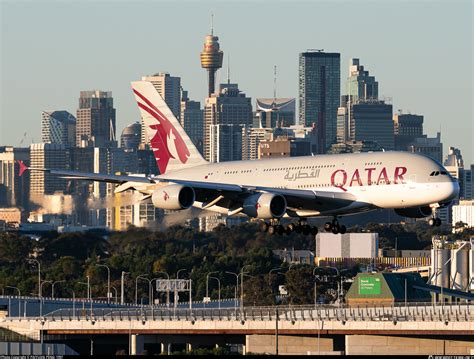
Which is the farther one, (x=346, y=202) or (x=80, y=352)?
(x=80, y=352)

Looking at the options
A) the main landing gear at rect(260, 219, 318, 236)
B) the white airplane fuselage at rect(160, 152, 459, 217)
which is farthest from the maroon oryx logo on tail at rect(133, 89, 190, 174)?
the main landing gear at rect(260, 219, 318, 236)

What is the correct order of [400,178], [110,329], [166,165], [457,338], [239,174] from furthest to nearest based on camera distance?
[110,329] < [457,338] < [166,165] < [239,174] < [400,178]

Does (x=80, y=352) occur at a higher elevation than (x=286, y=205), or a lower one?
lower

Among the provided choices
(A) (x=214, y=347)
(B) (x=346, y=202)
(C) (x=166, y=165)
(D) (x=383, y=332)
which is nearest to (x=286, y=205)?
(B) (x=346, y=202)

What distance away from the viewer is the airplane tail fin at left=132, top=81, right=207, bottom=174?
511 feet

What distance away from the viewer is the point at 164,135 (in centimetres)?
15900

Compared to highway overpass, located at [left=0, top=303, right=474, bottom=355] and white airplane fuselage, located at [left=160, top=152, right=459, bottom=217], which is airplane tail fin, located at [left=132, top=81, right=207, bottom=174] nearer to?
white airplane fuselage, located at [left=160, top=152, right=459, bottom=217]

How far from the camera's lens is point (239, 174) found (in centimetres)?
14350

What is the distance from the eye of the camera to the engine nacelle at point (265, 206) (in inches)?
5251

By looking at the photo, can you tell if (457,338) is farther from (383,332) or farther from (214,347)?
(214,347)

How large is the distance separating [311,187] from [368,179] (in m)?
5.50

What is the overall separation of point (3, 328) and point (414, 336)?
41670 millimetres

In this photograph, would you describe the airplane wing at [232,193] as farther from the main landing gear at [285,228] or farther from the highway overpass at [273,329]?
the highway overpass at [273,329]

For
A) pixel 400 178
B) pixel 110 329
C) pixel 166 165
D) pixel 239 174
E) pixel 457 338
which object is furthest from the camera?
pixel 110 329
